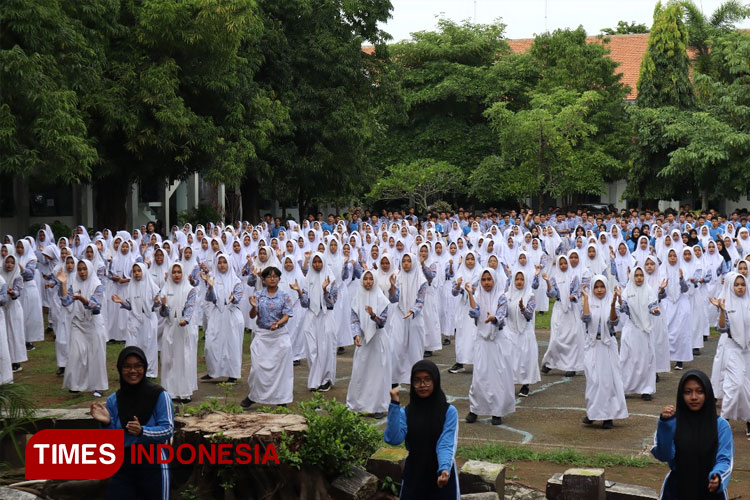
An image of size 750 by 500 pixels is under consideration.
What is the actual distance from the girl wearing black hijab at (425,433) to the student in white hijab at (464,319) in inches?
276

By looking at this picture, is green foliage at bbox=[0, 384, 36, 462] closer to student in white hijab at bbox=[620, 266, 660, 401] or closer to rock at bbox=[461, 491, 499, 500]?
rock at bbox=[461, 491, 499, 500]

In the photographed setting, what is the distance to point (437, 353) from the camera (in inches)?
582

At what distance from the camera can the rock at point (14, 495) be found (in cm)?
582

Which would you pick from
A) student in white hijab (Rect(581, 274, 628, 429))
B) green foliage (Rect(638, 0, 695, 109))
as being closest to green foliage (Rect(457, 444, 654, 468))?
student in white hijab (Rect(581, 274, 628, 429))

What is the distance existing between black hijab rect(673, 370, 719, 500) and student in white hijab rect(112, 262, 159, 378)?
851 cm

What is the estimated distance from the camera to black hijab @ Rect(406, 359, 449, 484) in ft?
18.2

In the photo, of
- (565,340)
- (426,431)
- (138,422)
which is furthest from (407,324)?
(138,422)

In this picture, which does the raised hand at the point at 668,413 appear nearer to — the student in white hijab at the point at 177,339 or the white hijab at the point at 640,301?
the white hijab at the point at 640,301

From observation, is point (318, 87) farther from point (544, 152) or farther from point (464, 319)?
point (464, 319)

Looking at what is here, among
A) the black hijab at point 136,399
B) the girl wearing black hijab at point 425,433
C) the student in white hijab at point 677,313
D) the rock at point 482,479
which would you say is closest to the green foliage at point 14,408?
the black hijab at point 136,399

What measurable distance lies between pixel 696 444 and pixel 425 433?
153 cm

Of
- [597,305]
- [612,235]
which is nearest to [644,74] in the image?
[612,235]

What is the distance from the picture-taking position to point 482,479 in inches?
267

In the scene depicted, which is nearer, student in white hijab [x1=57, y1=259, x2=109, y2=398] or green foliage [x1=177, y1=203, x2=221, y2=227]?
student in white hijab [x1=57, y1=259, x2=109, y2=398]
